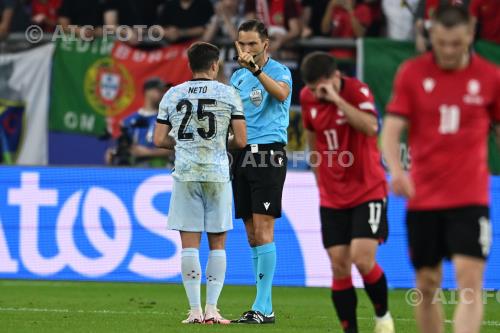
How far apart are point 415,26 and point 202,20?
2984 mm

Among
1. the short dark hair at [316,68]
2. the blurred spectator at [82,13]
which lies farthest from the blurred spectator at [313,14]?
the short dark hair at [316,68]

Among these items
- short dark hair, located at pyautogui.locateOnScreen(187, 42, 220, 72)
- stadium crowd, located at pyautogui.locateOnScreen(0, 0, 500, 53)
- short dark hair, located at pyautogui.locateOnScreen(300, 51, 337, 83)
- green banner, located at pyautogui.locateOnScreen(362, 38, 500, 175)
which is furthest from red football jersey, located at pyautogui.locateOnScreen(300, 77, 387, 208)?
stadium crowd, located at pyautogui.locateOnScreen(0, 0, 500, 53)

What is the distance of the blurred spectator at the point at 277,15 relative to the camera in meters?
16.4

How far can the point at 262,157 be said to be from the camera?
10.5 m

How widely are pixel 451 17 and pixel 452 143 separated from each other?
0.72 m

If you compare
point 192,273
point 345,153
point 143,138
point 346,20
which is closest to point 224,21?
point 346,20

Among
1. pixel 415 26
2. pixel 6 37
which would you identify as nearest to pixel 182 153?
pixel 415 26

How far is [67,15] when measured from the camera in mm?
17547

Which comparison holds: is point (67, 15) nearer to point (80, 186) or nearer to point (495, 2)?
point (80, 186)

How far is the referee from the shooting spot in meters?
10.3

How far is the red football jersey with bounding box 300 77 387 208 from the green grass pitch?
1711mm

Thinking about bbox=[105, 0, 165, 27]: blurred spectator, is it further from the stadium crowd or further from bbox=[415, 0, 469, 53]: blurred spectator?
bbox=[415, 0, 469, 53]: blurred spectator

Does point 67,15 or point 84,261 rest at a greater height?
point 67,15

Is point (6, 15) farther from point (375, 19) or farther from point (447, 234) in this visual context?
point (447, 234)
